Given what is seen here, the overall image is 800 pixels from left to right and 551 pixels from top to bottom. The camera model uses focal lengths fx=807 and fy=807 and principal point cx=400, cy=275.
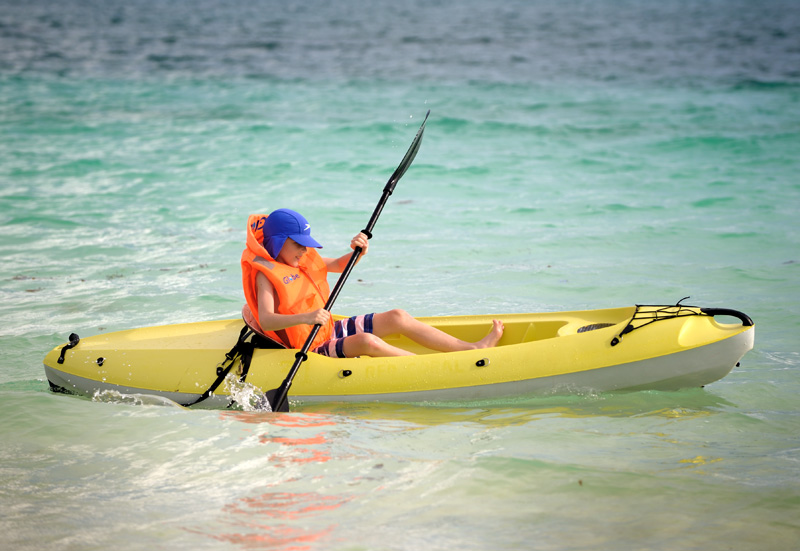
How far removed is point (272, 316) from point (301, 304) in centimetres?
23

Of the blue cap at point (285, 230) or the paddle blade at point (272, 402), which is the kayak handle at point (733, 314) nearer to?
the blue cap at point (285, 230)

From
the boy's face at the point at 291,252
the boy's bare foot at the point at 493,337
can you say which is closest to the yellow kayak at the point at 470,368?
the boy's bare foot at the point at 493,337

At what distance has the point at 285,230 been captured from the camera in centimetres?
419

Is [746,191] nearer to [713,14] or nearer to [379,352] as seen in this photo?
[379,352]

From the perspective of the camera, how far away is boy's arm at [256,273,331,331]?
4.06m

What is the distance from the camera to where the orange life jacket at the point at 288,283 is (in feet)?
13.7

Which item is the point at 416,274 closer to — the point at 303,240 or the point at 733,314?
the point at 303,240

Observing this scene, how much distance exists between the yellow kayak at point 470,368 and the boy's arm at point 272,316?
0.23m

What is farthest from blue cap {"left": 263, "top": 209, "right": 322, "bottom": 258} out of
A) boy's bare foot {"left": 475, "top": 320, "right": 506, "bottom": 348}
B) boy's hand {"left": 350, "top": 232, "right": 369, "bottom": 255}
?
boy's bare foot {"left": 475, "top": 320, "right": 506, "bottom": 348}

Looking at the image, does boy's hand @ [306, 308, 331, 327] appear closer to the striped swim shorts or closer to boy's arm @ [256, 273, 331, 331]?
boy's arm @ [256, 273, 331, 331]

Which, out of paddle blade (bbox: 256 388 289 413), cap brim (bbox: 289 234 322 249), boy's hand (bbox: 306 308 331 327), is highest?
cap brim (bbox: 289 234 322 249)

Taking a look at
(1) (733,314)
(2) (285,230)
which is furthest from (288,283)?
(1) (733,314)

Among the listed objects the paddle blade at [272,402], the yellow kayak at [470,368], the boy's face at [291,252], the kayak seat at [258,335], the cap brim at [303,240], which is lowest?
the paddle blade at [272,402]

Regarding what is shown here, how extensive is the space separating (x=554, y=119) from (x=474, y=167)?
436cm
